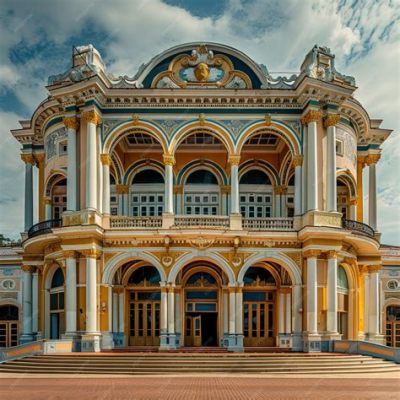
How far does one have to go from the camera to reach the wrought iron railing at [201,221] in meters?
29.4

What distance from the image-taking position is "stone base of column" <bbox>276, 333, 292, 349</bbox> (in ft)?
103

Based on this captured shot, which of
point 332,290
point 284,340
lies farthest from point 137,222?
point 332,290

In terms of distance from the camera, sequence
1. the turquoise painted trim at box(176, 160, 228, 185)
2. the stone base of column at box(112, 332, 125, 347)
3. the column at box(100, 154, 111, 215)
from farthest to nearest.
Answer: the turquoise painted trim at box(176, 160, 228, 185), the stone base of column at box(112, 332, 125, 347), the column at box(100, 154, 111, 215)

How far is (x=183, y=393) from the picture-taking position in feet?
58.7

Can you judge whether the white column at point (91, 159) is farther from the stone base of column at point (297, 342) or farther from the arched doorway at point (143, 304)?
the stone base of column at point (297, 342)

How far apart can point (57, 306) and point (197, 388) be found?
14.9m

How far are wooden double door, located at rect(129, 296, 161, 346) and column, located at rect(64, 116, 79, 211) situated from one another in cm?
659

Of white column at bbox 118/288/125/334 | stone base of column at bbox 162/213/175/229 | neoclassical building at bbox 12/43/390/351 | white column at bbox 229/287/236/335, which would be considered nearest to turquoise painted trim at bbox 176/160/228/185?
neoclassical building at bbox 12/43/390/351

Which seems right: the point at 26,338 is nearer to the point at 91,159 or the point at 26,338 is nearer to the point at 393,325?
the point at 91,159

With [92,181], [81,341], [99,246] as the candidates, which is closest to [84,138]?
[92,181]

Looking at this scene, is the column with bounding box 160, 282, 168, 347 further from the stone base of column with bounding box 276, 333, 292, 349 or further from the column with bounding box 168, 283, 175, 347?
the stone base of column with bounding box 276, 333, 292, 349

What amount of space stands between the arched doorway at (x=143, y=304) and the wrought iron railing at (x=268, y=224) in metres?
5.87

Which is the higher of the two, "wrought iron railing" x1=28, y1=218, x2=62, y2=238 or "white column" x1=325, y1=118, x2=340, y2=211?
"white column" x1=325, y1=118, x2=340, y2=211

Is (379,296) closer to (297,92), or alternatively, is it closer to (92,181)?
(297,92)
